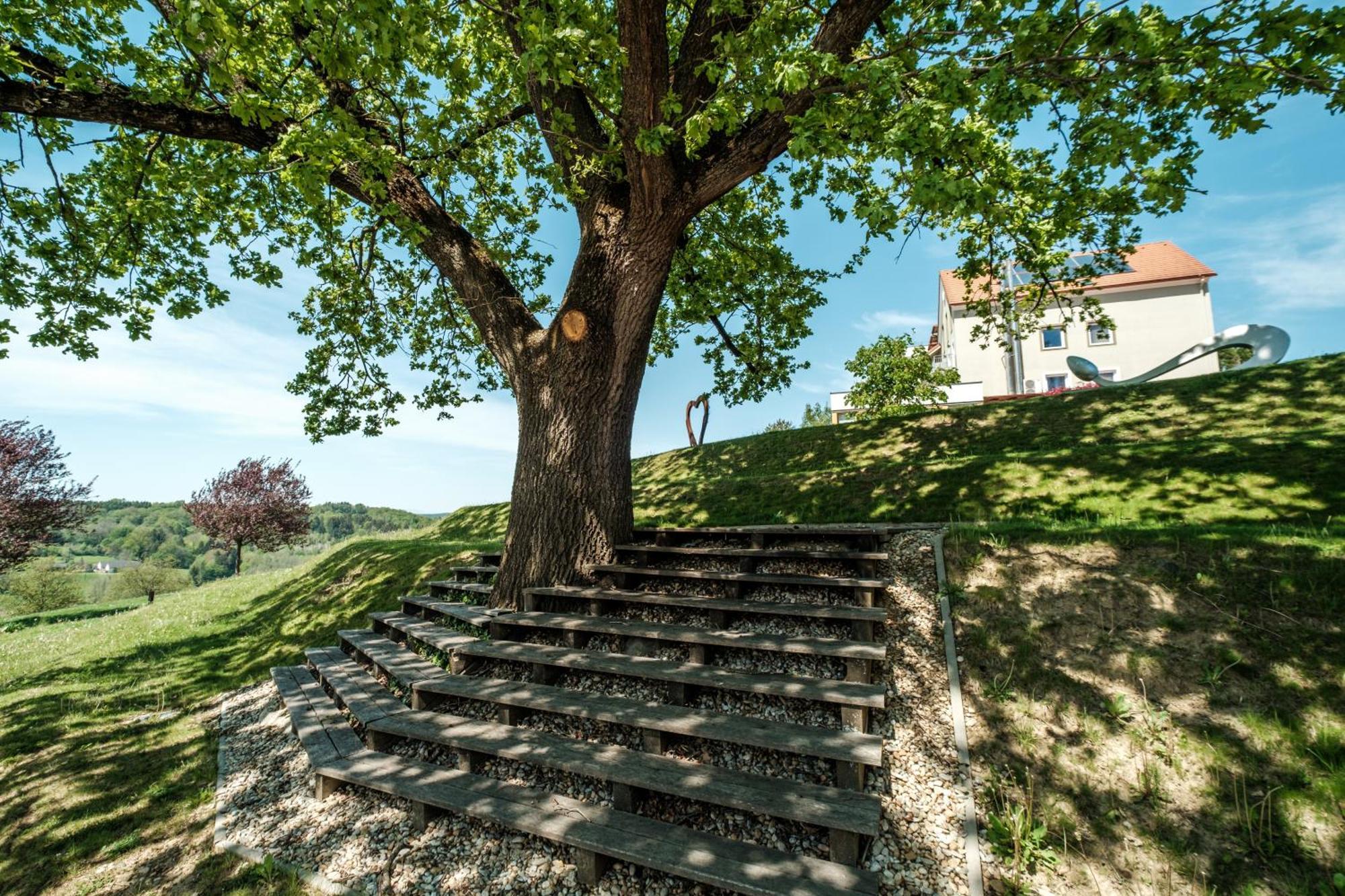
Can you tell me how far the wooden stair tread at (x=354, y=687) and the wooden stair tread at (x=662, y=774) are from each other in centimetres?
50

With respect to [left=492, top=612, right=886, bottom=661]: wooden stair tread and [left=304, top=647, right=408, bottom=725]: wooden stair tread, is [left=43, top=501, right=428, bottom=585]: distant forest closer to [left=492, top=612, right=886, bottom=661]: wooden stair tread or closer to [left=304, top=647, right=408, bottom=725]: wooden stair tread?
[left=304, top=647, right=408, bottom=725]: wooden stair tread

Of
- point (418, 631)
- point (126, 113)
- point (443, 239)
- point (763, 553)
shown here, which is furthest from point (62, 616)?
point (763, 553)

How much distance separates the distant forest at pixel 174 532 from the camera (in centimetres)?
11425

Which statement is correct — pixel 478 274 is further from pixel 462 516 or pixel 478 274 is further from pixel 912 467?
pixel 462 516

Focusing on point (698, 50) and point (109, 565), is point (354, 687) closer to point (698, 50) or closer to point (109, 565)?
point (698, 50)

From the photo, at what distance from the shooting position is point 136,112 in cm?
573

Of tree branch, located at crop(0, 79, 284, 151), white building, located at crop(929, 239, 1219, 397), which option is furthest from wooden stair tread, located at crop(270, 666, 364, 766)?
white building, located at crop(929, 239, 1219, 397)

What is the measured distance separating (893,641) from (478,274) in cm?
646

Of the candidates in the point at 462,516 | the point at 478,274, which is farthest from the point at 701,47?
the point at 462,516

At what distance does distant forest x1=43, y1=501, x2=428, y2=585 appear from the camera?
11425 centimetres

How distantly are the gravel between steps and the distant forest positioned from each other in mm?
103784

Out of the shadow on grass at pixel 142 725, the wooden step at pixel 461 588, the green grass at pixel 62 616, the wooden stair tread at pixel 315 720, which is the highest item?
the wooden step at pixel 461 588

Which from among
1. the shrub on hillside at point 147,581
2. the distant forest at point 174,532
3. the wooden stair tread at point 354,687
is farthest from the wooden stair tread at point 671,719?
the distant forest at point 174,532

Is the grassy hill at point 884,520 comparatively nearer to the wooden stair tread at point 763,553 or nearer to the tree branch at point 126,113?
the wooden stair tread at point 763,553
